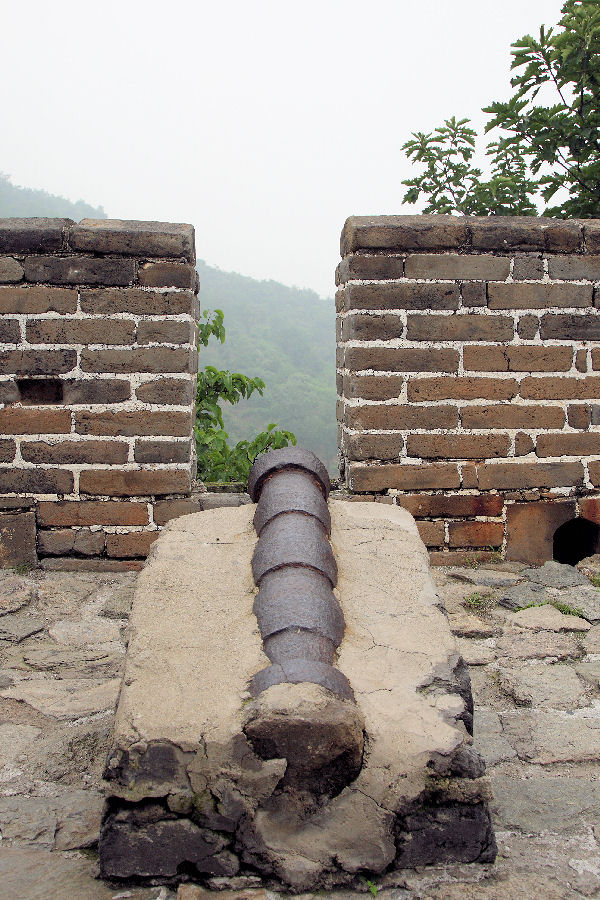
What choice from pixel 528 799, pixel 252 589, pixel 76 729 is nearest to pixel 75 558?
pixel 76 729

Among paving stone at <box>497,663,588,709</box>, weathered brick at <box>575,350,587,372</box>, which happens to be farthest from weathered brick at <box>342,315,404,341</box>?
paving stone at <box>497,663,588,709</box>

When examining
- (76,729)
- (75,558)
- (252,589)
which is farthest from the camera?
(75,558)

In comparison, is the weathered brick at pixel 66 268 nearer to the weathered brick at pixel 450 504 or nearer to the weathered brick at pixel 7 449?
the weathered brick at pixel 7 449

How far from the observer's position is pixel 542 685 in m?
2.67

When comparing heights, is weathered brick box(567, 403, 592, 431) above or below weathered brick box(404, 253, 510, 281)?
below

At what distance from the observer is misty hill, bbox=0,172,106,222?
1657 inches

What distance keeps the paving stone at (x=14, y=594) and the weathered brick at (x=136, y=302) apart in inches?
52.1

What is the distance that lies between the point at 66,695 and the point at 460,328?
2.49 m

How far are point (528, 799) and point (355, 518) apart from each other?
3.49ft

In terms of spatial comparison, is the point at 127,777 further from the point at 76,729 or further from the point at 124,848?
the point at 76,729

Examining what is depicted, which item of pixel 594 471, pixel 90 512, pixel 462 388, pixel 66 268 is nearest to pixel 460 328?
pixel 462 388

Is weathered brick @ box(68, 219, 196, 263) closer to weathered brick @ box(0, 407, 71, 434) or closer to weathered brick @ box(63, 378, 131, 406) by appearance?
weathered brick @ box(63, 378, 131, 406)

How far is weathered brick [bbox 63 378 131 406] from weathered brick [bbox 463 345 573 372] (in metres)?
1.70

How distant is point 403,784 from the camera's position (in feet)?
5.00
